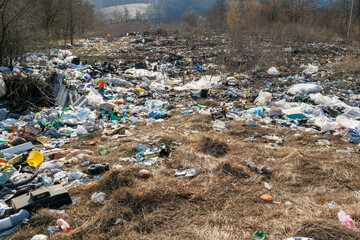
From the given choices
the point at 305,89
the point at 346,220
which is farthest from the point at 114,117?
the point at 305,89

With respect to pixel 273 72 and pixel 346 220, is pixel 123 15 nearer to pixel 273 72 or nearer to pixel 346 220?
pixel 273 72

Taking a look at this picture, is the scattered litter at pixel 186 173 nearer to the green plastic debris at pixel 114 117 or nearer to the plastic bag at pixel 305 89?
the green plastic debris at pixel 114 117

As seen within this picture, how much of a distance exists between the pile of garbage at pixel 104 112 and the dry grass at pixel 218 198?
160mm

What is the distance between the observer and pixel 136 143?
156 inches

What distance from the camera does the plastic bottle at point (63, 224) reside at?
2148 millimetres

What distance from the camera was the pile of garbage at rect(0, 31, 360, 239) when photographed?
2.93m

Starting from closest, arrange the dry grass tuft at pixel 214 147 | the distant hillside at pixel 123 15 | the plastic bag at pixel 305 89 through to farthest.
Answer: the dry grass tuft at pixel 214 147 → the plastic bag at pixel 305 89 → the distant hillside at pixel 123 15

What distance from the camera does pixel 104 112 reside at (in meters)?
5.93

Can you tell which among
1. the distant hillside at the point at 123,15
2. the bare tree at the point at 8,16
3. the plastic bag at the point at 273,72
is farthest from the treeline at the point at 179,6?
the bare tree at the point at 8,16

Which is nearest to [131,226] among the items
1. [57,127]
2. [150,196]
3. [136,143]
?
[150,196]

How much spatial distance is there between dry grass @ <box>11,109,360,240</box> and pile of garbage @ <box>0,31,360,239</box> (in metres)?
0.16

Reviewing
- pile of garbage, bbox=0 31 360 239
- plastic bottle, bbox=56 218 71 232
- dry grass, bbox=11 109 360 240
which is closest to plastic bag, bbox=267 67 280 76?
pile of garbage, bbox=0 31 360 239

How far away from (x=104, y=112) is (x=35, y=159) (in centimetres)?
264

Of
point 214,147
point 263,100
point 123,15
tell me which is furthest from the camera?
point 123,15
